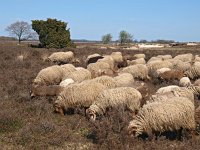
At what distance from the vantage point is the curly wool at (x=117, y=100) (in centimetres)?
1095

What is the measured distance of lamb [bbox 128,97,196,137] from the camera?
9.11 metres

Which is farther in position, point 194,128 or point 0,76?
point 0,76

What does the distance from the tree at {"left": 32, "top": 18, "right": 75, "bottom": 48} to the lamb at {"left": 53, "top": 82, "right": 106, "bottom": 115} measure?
111ft

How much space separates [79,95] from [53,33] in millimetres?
35534

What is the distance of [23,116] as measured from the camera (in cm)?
1178

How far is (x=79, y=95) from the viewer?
12.1m

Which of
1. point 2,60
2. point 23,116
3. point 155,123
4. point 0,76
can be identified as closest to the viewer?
point 155,123

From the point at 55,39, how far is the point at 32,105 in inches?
1330

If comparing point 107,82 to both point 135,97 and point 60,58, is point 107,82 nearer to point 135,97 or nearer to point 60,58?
point 135,97

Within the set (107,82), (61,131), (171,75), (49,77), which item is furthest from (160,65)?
(61,131)

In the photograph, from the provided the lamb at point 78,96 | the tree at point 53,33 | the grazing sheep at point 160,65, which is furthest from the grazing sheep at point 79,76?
the tree at point 53,33

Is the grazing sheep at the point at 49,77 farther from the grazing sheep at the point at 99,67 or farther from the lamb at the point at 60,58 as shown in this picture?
the lamb at the point at 60,58

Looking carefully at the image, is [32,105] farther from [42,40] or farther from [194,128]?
[42,40]

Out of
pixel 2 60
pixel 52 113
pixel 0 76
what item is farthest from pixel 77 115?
pixel 2 60
